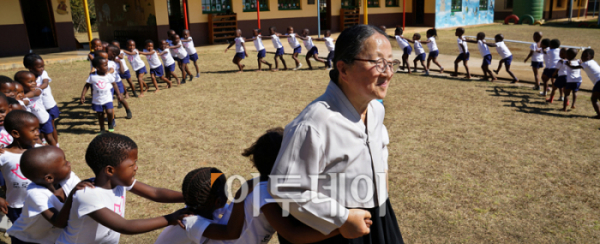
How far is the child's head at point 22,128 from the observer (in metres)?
2.89

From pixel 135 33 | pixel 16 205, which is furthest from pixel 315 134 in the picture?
pixel 135 33

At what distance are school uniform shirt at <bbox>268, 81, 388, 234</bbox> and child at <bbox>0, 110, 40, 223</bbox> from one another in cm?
217

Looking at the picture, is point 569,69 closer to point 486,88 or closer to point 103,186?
point 486,88

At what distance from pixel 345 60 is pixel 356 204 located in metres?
0.53

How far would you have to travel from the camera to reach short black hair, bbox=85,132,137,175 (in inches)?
83.3

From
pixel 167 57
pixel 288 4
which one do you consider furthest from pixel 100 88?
pixel 288 4

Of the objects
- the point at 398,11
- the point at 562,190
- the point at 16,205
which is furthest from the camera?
the point at 398,11

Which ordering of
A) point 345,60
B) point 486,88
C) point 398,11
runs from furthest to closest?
point 398,11 < point 486,88 < point 345,60

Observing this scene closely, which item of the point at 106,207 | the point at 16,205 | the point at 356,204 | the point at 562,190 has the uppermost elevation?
the point at 356,204

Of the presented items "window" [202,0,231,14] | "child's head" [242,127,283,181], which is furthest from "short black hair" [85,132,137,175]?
"window" [202,0,231,14]

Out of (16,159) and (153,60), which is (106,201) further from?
(153,60)

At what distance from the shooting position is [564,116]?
6.61 meters

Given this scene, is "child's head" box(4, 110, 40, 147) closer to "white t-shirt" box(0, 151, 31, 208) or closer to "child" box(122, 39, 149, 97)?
"white t-shirt" box(0, 151, 31, 208)

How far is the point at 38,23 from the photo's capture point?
1822 centimetres
